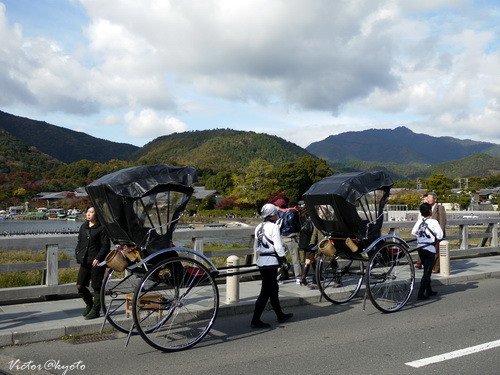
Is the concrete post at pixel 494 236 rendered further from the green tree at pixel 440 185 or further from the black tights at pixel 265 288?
A: the green tree at pixel 440 185

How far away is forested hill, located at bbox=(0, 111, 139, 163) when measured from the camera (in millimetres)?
162825

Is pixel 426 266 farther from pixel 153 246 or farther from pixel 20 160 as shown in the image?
pixel 20 160

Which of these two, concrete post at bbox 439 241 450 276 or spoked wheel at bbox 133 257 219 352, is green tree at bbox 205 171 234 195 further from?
spoked wheel at bbox 133 257 219 352

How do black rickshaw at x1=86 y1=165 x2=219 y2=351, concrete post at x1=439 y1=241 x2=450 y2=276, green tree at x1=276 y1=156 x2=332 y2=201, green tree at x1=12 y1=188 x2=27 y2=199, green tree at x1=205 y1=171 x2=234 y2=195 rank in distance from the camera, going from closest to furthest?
1. black rickshaw at x1=86 y1=165 x2=219 y2=351
2. concrete post at x1=439 y1=241 x2=450 y2=276
3. green tree at x1=12 y1=188 x2=27 y2=199
4. green tree at x1=276 y1=156 x2=332 y2=201
5. green tree at x1=205 y1=171 x2=234 y2=195

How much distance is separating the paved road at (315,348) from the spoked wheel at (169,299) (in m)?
0.23

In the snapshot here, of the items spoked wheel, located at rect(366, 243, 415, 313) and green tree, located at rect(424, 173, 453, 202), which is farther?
green tree, located at rect(424, 173, 453, 202)

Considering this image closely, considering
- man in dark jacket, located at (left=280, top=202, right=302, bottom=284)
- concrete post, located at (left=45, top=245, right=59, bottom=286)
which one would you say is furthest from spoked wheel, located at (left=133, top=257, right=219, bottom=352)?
man in dark jacket, located at (left=280, top=202, right=302, bottom=284)

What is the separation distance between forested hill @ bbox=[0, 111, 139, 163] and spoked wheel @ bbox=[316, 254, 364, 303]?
16065 centimetres

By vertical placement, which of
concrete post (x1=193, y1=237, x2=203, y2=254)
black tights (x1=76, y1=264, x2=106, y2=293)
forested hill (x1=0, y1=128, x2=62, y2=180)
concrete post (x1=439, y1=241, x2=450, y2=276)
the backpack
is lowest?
concrete post (x1=439, y1=241, x2=450, y2=276)

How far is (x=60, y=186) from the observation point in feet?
274

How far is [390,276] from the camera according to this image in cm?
905

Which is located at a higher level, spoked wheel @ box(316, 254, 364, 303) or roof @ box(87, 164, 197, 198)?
roof @ box(87, 164, 197, 198)

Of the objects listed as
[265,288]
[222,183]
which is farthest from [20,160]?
[265,288]

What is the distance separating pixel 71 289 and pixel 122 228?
3.23 meters
